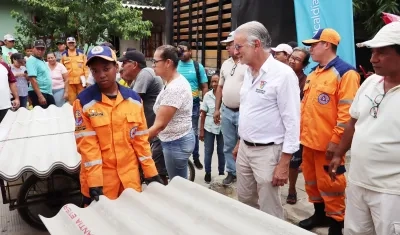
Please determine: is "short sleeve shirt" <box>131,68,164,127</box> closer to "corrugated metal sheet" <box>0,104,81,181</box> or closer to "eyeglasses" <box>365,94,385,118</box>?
"corrugated metal sheet" <box>0,104,81,181</box>

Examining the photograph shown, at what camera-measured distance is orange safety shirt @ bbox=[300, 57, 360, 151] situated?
290cm

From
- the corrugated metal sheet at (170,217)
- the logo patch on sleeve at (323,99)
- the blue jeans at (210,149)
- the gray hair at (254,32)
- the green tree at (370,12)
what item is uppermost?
the green tree at (370,12)

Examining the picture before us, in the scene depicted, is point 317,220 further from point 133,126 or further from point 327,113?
point 133,126

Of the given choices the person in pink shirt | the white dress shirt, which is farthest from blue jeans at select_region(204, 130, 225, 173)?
the person in pink shirt

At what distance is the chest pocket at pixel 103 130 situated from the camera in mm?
2221

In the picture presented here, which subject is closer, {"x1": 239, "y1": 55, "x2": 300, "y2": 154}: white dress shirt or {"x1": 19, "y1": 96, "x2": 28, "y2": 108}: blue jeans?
{"x1": 239, "y1": 55, "x2": 300, "y2": 154}: white dress shirt

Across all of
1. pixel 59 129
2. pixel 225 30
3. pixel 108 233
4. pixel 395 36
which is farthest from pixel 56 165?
pixel 225 30

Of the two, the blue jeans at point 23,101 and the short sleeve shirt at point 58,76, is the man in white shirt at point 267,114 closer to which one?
the short sleeve shirt at point 58,76

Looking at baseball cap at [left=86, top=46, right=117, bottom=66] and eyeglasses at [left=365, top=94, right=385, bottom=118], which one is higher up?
baseball cap at [left=86, top=46, right=117, bottom=66]

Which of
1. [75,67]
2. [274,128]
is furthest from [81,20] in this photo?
[274,128]

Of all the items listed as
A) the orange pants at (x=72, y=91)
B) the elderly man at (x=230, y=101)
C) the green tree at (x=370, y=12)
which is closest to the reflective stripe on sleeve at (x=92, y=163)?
the elderly man at (x=230, y=101)

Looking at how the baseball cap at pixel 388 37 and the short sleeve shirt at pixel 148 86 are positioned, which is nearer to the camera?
the baseball cap at pixel 388 37

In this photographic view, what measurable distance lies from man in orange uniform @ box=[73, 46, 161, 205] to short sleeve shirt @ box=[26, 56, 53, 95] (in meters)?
5.28

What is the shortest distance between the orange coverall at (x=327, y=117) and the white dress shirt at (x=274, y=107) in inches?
21.9
